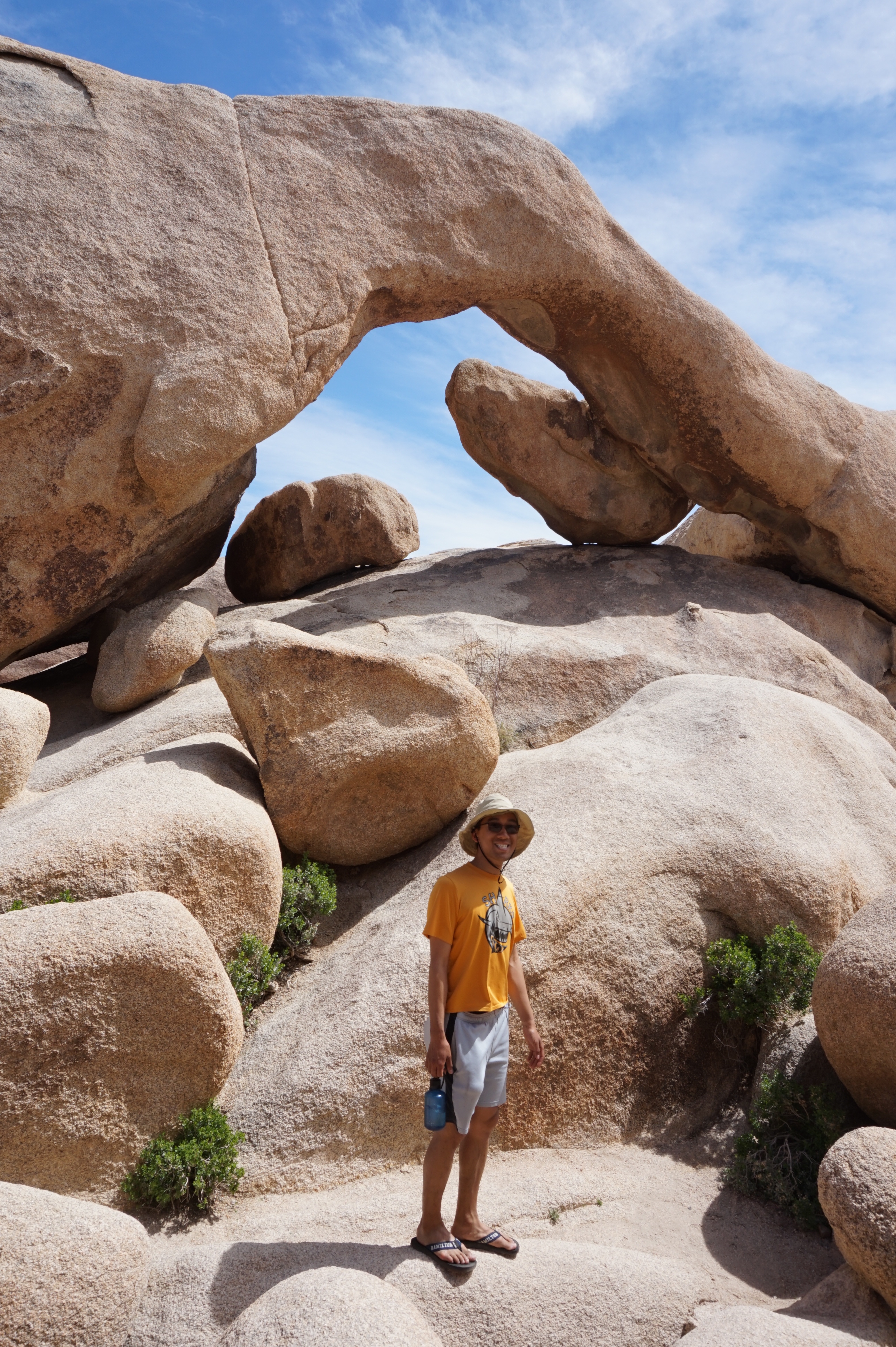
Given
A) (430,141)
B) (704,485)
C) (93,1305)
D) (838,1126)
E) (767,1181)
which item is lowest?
(93,1305)

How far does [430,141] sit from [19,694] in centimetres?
660

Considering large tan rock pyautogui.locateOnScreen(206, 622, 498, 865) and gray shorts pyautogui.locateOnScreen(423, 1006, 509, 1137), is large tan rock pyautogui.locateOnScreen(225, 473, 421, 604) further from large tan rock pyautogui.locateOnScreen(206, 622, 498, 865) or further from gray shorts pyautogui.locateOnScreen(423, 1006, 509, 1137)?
gray shorts pyautogui.locateOnScreen(423, 1006, 509, 1137)

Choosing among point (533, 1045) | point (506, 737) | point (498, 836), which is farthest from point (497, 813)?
point (506, 737)

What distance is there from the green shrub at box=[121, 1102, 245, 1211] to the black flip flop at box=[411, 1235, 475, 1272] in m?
1.01

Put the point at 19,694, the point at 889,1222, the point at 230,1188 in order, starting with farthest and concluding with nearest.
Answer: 1. the point at 19,694
2. the point at 230,1188
3. the point at 889,1222

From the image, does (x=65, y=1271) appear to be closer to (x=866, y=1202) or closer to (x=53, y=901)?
(x=53, y=901)

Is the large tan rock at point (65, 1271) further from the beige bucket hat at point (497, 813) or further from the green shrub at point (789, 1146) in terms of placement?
the green shrub at point (789, 1146)

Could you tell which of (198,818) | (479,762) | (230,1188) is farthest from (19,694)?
(230,1188)

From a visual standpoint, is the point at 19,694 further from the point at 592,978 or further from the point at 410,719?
the point at 592,978

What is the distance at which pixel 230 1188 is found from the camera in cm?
459

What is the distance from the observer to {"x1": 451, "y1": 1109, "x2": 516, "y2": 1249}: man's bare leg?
3961mm

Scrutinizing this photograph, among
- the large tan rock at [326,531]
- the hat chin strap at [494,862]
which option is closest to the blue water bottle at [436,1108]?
the hat chin strap at [494,862]

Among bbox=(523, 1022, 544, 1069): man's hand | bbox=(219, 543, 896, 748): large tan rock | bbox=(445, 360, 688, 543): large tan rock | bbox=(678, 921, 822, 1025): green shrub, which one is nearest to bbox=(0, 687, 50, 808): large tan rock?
bbox=(219, 543, 896, 748): large tan rock

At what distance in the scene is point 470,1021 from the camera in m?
3.88
